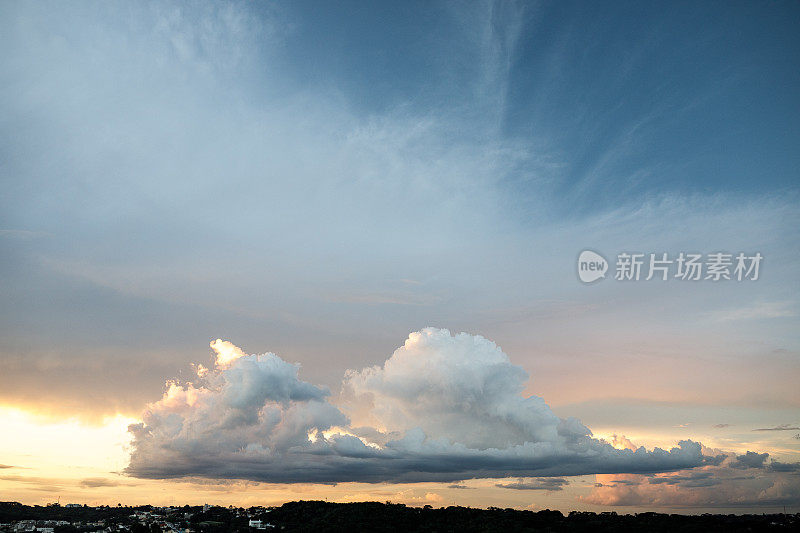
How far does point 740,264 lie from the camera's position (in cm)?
7606

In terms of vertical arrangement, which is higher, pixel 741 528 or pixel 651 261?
pixel 651 261

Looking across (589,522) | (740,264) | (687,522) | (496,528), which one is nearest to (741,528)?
(687,522)

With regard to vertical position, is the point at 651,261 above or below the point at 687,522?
above

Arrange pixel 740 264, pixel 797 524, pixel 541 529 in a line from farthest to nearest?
pixel 541 529, pixel 797 524, pixel 740 264

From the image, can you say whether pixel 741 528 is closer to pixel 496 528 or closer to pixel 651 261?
pixel 496 528

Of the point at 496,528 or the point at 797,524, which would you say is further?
the point at 496,528

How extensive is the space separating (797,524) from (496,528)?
9927 cm

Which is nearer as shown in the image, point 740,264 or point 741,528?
point 740,264

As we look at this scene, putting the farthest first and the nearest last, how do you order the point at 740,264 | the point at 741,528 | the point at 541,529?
the point at 541,529 < the point at 741,528 < the point at 740,264

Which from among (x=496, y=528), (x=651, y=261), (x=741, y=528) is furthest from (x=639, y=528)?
(x=651, y=261)

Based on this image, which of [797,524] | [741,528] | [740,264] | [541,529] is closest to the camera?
[740,264]

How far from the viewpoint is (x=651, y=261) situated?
80562mm

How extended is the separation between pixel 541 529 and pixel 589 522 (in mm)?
23570

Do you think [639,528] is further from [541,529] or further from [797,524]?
[797,524]
